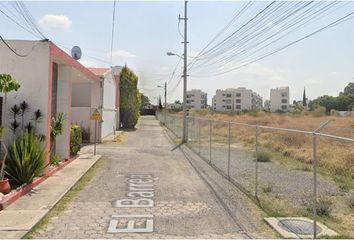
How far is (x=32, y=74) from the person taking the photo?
11.8 m

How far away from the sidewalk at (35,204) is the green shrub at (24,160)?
42 centimetres

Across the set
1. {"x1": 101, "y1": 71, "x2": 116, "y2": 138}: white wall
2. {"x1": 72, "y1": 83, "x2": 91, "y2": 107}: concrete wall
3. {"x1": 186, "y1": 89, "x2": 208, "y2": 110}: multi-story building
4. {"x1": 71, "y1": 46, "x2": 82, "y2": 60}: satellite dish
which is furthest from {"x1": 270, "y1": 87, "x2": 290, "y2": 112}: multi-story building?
{"x1": 71, "y1": 46, "x2": 82, "y2": 60}: satellite dish

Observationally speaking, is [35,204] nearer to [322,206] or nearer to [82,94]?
[322,206]

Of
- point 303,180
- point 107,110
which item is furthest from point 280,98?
point 303,180

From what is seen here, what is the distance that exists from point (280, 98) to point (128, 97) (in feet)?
397

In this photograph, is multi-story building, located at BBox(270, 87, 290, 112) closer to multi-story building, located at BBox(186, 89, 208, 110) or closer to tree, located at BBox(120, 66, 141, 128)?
multi-story building, located at BBox(186, 89, 208, 110)

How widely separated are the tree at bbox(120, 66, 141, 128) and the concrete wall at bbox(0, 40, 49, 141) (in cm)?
3200

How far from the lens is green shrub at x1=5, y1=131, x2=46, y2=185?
33.7 ft

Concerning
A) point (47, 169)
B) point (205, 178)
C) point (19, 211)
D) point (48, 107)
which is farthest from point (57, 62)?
point (19, 211)

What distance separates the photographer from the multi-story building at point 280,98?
155 meters

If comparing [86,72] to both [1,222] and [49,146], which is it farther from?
[1,222]

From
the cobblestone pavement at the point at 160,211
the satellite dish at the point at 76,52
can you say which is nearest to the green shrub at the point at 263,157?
the cobblestone pavement at the point at 160,211

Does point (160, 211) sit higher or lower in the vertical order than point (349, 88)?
lower

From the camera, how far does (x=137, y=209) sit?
341 inches
